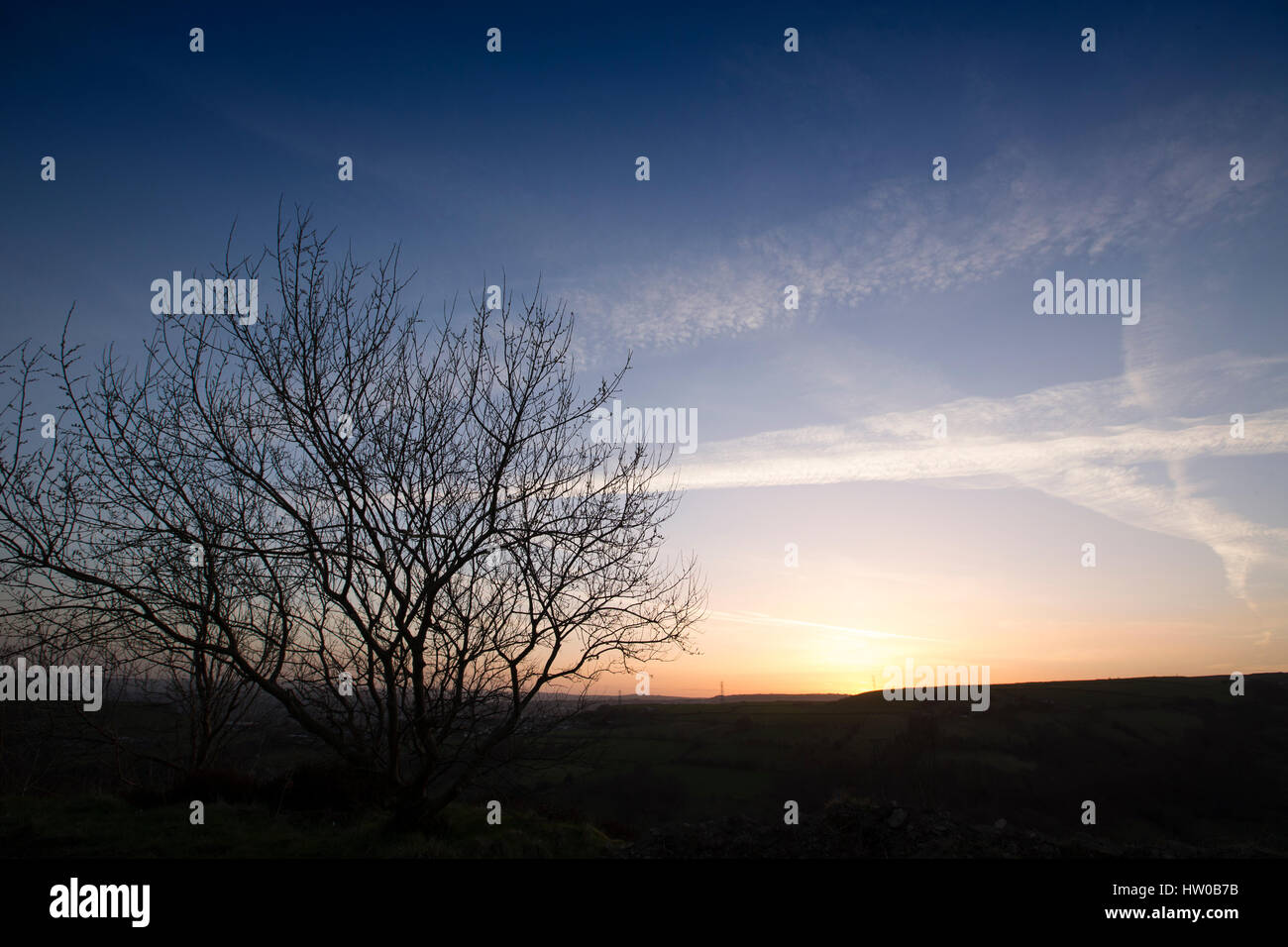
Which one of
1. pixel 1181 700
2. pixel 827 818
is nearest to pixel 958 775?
pixel 1181 700

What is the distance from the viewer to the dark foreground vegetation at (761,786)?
963cm

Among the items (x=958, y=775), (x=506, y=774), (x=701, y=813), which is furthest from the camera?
(x=958, y=775)

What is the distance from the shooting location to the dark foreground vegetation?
379 inches

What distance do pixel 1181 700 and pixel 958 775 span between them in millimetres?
23448

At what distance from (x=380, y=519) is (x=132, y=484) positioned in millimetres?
2977

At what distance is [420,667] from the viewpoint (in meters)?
8.88

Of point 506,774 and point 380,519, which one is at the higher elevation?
point 380,519

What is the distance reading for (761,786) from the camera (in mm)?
43875
